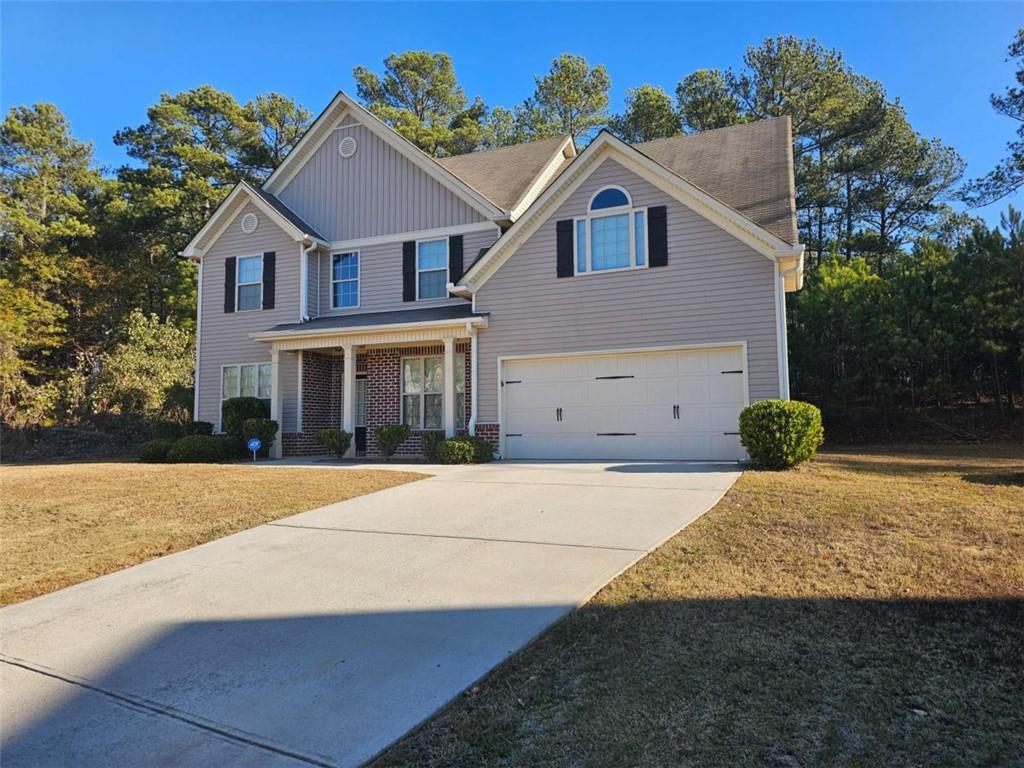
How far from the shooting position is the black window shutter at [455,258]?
15617 millimetres

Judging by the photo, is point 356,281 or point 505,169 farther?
point 505,169

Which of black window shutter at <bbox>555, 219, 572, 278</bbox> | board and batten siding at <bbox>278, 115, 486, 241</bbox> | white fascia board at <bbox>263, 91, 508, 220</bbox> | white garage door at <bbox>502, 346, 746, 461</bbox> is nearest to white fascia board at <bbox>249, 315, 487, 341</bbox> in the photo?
white garage door at <bbox>502, 346, 746, 461</bbox>

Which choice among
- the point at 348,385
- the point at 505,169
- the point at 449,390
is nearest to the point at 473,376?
the point at 449,390

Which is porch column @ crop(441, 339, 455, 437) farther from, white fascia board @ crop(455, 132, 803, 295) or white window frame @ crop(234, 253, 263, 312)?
white window frame @ crop(234, 253, 263, 312)

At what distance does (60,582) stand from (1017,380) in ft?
73.8

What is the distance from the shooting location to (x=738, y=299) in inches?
475

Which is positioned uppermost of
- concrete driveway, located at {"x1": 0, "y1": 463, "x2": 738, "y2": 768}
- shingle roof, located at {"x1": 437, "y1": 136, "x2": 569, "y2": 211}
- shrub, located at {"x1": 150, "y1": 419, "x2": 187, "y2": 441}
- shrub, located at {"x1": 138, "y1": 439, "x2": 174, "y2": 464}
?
shingle roof, located at {"x1": 437, "y1": 136, "x2": 569, "y2": 211}

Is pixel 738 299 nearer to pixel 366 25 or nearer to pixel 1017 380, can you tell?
pixel 366 25

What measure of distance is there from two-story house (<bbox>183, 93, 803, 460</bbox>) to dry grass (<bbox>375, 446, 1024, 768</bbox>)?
Result: 6.97 metres

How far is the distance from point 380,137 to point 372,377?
6335 mm

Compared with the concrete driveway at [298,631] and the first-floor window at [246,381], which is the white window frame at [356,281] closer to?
the first-floor window at [246,381]

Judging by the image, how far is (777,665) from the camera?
3324mm

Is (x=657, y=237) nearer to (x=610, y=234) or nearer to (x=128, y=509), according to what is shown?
(x=610, y=234)

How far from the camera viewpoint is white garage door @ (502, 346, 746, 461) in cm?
1225
